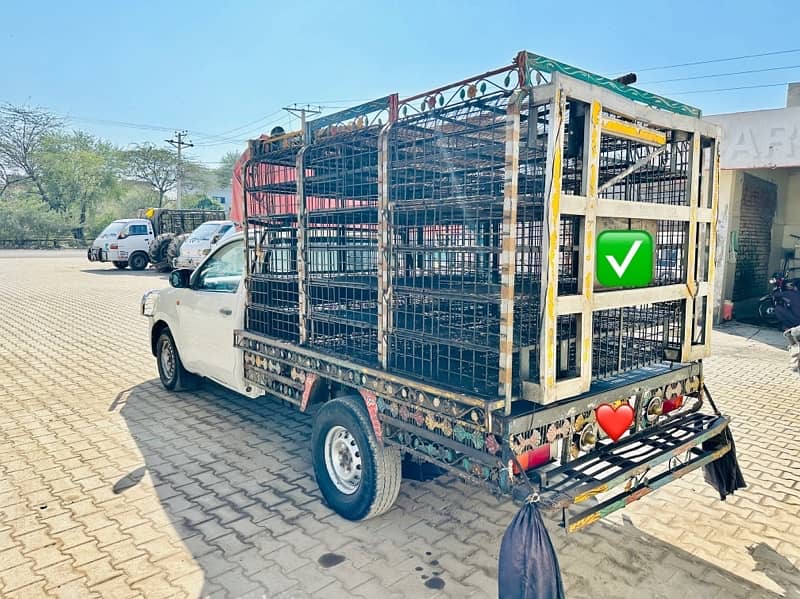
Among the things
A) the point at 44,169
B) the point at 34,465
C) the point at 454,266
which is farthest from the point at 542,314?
the point at 44,169

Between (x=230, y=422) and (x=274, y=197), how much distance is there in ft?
7.43

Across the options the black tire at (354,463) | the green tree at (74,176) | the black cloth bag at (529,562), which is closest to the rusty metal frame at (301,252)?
the black tire at (354,463)

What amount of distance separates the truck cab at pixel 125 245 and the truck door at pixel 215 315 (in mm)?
18139

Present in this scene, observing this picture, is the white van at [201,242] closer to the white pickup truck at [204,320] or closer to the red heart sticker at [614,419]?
the white pickup truck at [204,320]

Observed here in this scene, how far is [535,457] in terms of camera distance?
2.74 meters

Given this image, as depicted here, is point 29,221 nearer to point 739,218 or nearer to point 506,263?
point 739,218

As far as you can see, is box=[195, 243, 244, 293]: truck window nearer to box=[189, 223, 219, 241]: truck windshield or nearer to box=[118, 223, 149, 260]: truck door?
box=[189, 223, 219, 241]: truck windshield

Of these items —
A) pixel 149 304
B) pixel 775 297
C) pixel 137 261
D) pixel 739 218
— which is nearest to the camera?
pixel 149 304

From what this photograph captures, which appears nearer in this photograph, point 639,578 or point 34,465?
point 639,578

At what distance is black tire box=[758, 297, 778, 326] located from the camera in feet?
36.4

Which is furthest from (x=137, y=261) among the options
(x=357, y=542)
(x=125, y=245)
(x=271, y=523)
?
(x=357, y=542)

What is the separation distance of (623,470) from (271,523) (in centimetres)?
211

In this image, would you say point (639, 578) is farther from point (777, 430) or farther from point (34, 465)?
point (34, 465)

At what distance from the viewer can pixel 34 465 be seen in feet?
14.2
